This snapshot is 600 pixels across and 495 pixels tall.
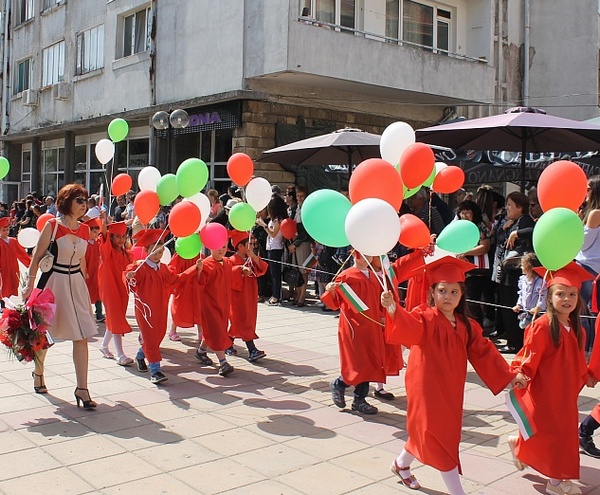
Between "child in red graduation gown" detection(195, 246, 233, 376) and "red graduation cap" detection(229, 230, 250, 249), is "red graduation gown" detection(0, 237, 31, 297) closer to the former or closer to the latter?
"red graduation cap" detection(229, 230, 250, 249)

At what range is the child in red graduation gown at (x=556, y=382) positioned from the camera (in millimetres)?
3941

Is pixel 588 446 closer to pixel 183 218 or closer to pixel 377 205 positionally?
pixel 377 205

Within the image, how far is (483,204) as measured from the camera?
878 centimetres

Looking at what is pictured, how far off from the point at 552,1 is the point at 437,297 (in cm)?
2069

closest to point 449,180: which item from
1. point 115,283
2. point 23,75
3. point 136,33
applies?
point 115,283

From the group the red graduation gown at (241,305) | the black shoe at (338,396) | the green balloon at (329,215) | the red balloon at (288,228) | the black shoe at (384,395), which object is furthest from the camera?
the red balloon at (288,228)

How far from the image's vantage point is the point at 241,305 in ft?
24.6

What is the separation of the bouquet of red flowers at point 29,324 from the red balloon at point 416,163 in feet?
9.86

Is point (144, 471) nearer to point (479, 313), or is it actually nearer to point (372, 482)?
point (372, 482)

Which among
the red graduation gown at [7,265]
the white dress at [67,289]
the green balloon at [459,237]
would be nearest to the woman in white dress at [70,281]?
the white dress at [67,289]

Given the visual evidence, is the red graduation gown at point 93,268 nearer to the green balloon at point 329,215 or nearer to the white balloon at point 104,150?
the white balloon at point 104,150

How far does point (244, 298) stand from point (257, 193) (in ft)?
3.98

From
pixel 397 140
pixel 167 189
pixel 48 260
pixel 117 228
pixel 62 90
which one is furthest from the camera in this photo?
pixel 62 90

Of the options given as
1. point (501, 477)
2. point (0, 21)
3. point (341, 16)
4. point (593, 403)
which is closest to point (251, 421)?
point (501, 477)
